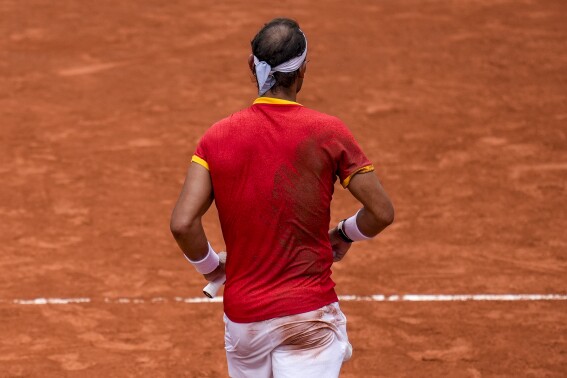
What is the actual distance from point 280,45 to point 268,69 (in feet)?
0.34

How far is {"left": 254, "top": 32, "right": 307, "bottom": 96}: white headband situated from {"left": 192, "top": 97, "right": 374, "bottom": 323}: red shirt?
2.2 inches

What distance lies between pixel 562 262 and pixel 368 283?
1.69 metres

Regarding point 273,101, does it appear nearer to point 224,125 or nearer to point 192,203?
point 224,125

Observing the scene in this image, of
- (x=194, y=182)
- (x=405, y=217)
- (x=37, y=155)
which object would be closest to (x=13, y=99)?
(x=37, y=155)

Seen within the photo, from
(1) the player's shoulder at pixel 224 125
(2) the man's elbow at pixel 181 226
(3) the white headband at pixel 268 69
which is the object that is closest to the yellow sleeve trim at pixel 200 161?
(1) the player's shoulder at pixel 224 125

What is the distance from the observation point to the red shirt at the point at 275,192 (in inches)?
177

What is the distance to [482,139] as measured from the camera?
12375 millimetres

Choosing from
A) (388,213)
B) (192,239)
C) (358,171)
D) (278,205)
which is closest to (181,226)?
(192,239)

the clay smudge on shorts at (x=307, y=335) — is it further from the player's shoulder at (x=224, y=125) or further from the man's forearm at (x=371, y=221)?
the player's shoulder at (x=224, y=125)

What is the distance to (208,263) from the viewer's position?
4801 millimetres

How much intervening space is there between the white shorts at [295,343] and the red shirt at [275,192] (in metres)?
0.04

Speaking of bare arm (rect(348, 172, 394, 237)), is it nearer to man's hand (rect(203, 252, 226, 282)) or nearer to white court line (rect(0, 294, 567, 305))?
man's hand (rect(203, 252, 226, 282))

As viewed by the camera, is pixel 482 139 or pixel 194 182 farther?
pixel 482 139

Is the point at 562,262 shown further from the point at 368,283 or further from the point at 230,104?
the point at 230,104
